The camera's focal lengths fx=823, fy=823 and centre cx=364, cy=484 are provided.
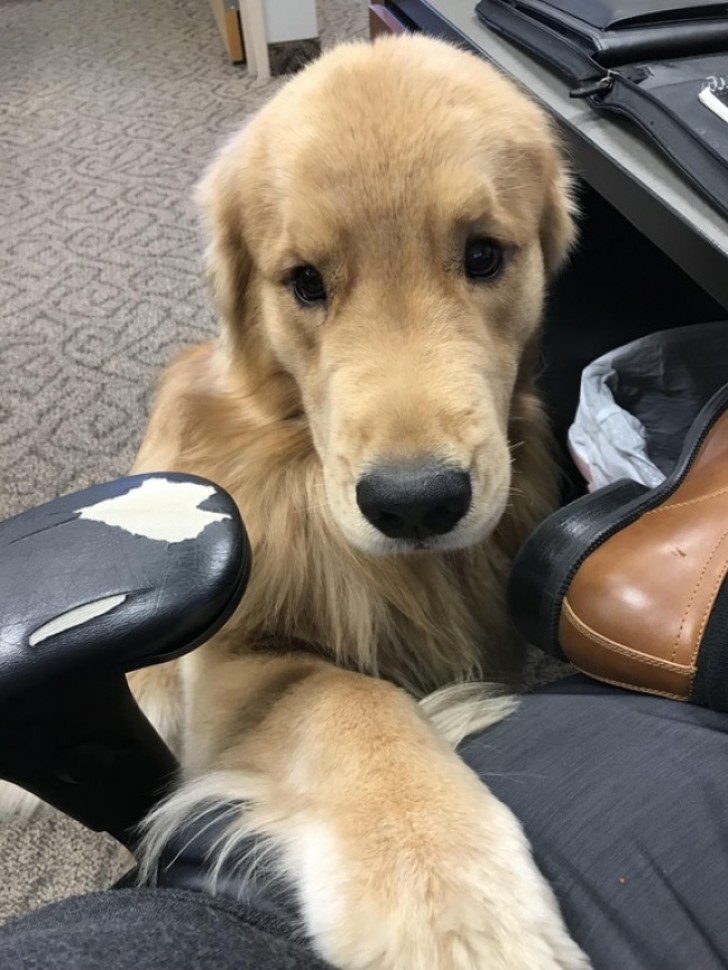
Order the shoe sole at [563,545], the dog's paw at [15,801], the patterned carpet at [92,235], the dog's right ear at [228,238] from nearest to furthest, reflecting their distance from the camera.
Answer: the shoe sole at [563,545], the dog's right ear at [228,238], the dog's paw at [15,801], the patterned carpet at [92,235]

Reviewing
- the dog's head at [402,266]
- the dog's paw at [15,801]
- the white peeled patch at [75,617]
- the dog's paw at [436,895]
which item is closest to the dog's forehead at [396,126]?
the dog's head at [402,266]

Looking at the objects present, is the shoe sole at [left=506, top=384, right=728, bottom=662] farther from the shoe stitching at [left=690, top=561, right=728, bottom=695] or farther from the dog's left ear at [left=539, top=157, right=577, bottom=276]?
the dog's left ear at [left=539, top=157, right=577, bottom=276]

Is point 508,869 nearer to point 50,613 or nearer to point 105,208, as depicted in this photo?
point 50,613

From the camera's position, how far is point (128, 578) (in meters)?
0.62

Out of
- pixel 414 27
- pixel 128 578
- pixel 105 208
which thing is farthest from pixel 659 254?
pixel 105 208

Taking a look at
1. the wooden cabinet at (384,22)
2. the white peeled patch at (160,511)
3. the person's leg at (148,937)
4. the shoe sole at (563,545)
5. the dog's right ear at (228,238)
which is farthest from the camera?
the wooden cabinet at (384,22)

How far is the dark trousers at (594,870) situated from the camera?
564mm

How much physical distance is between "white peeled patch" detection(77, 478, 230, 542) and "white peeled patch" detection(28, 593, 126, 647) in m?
0.06

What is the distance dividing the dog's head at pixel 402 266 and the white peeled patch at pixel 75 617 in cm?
30

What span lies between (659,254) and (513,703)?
107 centimetres

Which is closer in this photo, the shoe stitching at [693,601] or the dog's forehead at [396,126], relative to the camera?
the shoe stitching at [693,601]

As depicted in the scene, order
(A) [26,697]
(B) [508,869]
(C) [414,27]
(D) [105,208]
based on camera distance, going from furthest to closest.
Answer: (D) [105,208]
(C) [414,27]
(B) [508,869]
(A) [26,697]

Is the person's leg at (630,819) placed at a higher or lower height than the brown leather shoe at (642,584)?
lower

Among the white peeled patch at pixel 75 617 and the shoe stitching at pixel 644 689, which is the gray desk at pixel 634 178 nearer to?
the shoe stitching at pixel 644 689
